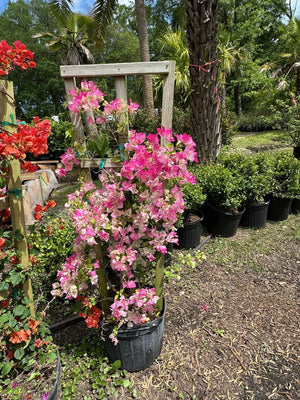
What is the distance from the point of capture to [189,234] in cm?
310

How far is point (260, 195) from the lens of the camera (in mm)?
3531

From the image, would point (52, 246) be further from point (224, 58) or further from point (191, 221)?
point (224, 58)

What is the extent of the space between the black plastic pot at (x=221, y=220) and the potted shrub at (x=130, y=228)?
1825 mm

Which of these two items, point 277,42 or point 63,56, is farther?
point 277,42

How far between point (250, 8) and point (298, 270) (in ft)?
62.9

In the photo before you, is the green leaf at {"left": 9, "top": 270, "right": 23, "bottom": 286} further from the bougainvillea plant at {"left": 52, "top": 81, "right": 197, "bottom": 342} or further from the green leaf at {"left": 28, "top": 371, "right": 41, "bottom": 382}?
the green leaf at {"left": 28, "top": 371, "right": 41, "bottom": 382}

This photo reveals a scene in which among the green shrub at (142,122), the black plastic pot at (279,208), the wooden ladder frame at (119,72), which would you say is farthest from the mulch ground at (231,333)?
the green shrub at (142,122)

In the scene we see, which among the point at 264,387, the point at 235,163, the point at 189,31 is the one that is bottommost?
the point at 264,387

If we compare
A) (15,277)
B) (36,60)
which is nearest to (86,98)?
(15,277)

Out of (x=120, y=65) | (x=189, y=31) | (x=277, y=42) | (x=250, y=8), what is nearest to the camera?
(x=120, y=65)

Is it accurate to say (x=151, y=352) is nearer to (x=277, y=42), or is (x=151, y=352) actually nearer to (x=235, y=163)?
(x=235, y=163)

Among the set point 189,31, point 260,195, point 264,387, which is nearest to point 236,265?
point 260,195

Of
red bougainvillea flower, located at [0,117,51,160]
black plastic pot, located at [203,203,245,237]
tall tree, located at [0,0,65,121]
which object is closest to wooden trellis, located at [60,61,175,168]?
red bougainvillea flower, located at [0,117,51,160]

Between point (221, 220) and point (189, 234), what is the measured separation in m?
0.53
